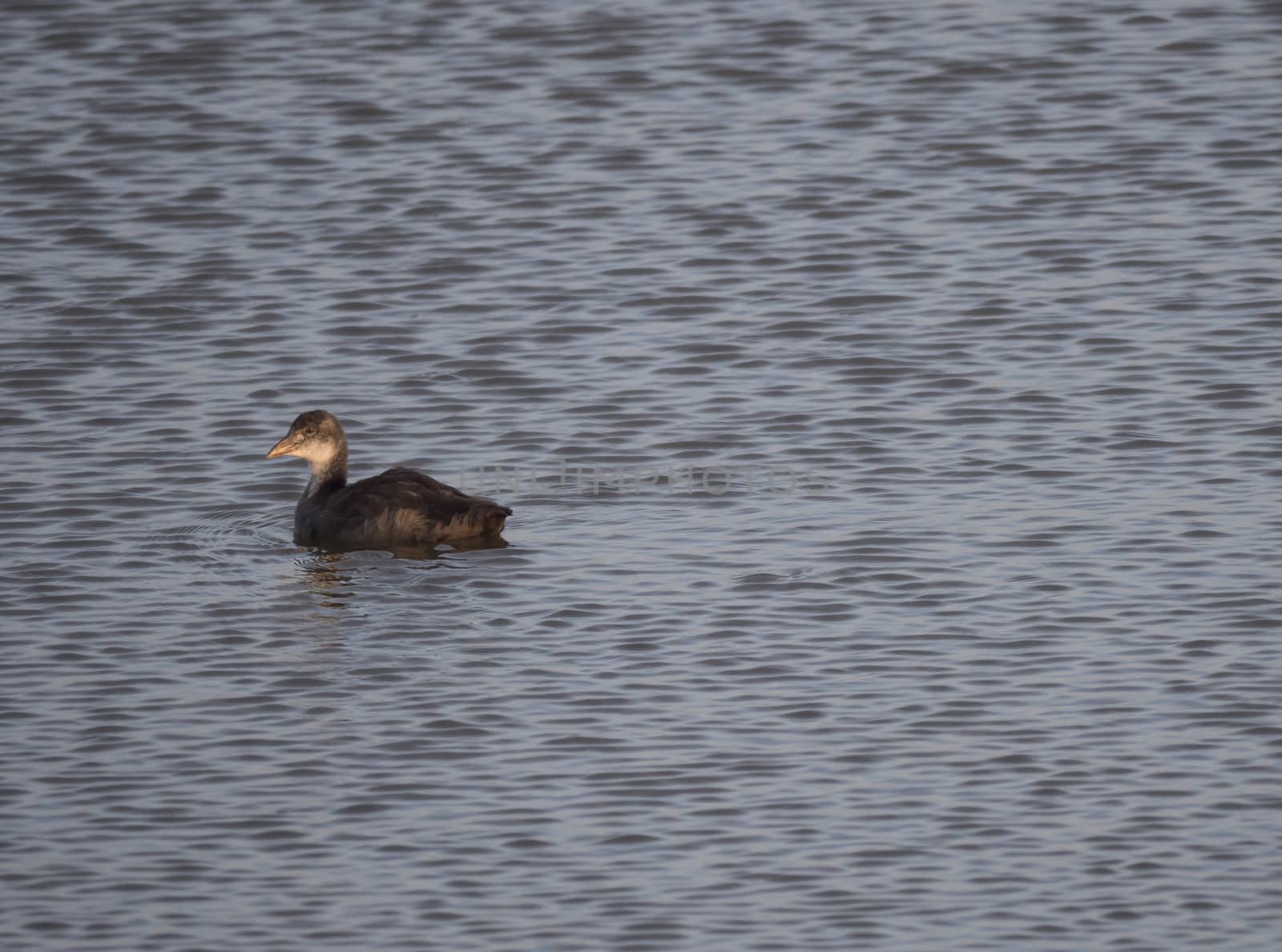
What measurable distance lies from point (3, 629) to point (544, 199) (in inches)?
294

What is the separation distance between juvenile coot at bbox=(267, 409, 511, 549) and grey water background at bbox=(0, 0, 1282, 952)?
192 mm

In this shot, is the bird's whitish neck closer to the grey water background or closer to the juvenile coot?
the juvenile coot

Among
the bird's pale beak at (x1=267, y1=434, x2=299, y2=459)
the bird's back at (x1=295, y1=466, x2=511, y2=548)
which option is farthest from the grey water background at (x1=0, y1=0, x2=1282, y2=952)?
the bird's pale beak at (x1=267, y1=434, x2=299, y2=459)

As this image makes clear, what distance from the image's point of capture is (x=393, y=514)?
34.7 ft

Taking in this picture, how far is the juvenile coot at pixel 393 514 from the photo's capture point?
34.2 ft

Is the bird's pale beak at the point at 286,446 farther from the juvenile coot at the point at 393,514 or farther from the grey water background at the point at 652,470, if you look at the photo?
the grey water background at the point at 652,470

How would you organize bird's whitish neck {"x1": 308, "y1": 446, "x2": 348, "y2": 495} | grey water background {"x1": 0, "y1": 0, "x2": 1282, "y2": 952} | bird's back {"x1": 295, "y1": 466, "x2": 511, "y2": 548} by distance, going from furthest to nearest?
bird's whitish neck {"x1": 308, "y1": 446, "x2": 348, "y2": 495} < bird's back {"x1": 295, "y1": 466, "x2": 511, "y2": 548} < grey water background {"x1": 0, "y1": 0, "x2": 1282, "y2": 952}

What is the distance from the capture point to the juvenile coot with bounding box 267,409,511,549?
10.4 metres

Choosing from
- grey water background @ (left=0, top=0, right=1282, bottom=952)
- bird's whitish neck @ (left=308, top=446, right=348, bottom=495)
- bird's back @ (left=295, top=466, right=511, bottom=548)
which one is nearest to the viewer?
grey water background @ (left=0, top=0, right=1282, bottom=952)

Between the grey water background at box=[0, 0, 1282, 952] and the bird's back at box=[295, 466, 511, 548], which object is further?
the bird's back at box=[295, 466, 511, 548]

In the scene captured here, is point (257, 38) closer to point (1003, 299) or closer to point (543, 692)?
point (1003, 299)

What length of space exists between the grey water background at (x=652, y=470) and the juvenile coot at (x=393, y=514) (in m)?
0.19

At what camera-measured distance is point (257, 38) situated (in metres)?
19.4

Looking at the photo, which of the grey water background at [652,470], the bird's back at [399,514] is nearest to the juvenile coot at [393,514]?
the bird's back at [399,514]
